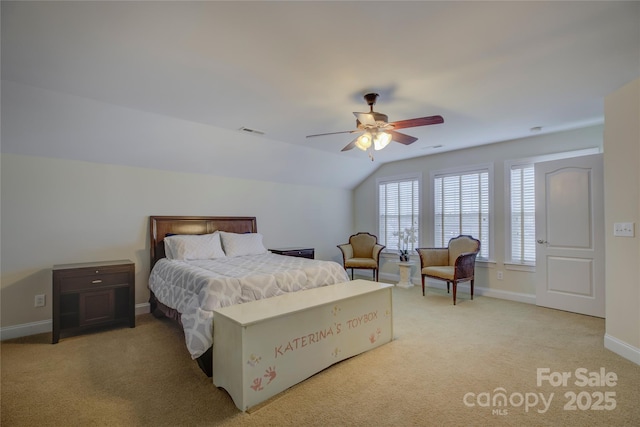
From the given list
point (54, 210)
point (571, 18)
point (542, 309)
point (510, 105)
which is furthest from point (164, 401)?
point (542, 309)

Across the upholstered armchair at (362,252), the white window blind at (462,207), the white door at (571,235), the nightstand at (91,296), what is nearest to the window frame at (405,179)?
the white window blind at (462,207)

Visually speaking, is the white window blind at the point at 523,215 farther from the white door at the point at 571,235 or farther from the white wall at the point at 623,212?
the white wall at the point at 623,212

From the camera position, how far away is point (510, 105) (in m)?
3.28

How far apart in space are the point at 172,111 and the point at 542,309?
517 cm

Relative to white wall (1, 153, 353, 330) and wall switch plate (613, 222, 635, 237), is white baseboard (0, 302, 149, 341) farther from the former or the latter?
wall switch plate (613, 222, 635, 237)

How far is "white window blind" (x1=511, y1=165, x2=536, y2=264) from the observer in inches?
177

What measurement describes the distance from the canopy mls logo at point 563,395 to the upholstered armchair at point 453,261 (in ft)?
6.51

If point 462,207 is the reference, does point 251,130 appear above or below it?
above

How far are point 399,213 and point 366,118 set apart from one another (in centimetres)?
366

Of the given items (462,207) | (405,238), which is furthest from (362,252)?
(462,207)

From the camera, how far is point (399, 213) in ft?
20.1

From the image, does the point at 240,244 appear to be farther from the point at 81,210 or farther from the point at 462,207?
the point at 462,207

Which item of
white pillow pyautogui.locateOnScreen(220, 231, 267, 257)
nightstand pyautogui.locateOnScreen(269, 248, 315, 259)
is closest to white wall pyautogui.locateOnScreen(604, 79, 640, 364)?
nightstand pyautogui.locateOnScreen(269, 248, 315, 259)

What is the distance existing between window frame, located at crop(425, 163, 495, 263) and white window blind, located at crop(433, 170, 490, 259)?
0.03m
